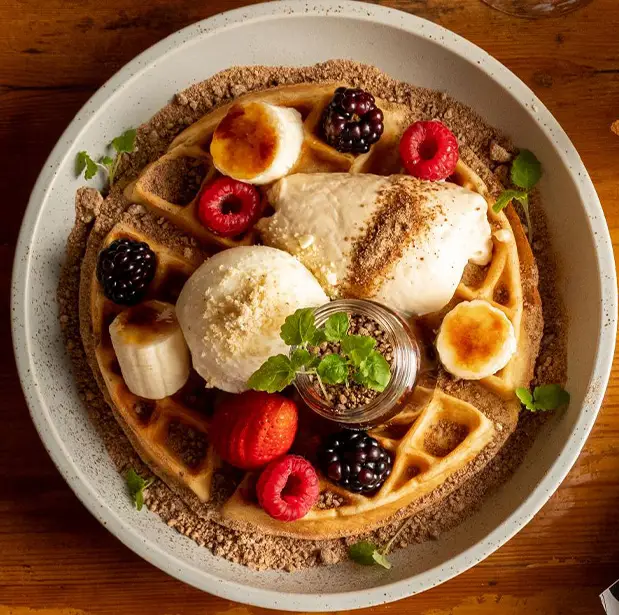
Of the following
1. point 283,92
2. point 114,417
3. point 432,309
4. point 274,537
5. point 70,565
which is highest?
point 283,92

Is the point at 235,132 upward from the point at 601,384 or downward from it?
upward

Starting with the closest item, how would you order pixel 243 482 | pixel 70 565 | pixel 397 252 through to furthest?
1. pixel 397 252
2. pixel 243 482
3. pixel 70 565

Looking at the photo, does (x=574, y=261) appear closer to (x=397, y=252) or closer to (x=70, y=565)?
(x=397, y=252)

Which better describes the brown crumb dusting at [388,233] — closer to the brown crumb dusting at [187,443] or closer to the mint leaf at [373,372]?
the mint leaf at [373,372]

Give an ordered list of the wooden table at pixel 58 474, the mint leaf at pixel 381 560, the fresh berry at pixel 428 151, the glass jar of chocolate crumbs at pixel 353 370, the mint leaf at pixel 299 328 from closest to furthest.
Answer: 1. the mint leaf at pixel 299 328
2. the glass jar of chocolate crumbs at pixel 353 370
3. the fresh berry at pixel 428 151
4. the mint leaf at pixel 381 560
5. the wooden table at pixel 58 474

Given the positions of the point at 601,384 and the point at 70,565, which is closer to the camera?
the point at 601,384

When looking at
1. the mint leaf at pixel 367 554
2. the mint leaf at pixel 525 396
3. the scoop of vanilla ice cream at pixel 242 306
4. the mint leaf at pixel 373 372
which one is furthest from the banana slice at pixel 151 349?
the mint leaf at pixel 525 396

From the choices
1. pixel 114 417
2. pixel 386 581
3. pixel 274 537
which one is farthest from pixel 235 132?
pixel 386 581
